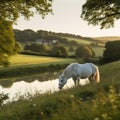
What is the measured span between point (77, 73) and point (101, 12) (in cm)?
2294

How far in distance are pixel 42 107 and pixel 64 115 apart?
3.24 m

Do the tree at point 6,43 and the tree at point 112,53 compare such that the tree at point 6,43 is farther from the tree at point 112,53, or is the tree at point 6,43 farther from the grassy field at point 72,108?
the tree at point 112,53

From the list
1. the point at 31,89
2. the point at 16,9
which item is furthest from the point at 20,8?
the point at 31,89

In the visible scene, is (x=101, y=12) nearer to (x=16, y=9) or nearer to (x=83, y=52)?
(x=16, y=9)

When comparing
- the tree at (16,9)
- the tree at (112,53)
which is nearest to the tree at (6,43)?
the tree at (16,9)

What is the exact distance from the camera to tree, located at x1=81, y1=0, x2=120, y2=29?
46.4 metres

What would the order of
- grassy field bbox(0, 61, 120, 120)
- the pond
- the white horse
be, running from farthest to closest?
the white horse, the pond, grassy field bbox(0, 61, 120, 120)

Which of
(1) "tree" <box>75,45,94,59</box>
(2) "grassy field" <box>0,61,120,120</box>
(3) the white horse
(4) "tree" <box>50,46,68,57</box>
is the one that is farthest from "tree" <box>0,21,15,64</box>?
(1) "tree" <box>75,45,94,59</box>

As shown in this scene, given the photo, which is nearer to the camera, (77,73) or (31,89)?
(31,89)

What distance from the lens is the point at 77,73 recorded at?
26.8 meters

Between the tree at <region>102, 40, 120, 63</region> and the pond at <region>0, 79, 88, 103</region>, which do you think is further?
the tree at <region>102, 40, 120, 63</region>

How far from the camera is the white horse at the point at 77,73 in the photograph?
1034 inches

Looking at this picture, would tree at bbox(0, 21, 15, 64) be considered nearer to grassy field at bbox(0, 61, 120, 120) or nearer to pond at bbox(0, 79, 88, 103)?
pond at bbox(0, 79, 88, 103)

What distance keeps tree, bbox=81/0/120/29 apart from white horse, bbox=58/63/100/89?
18.3 meters
